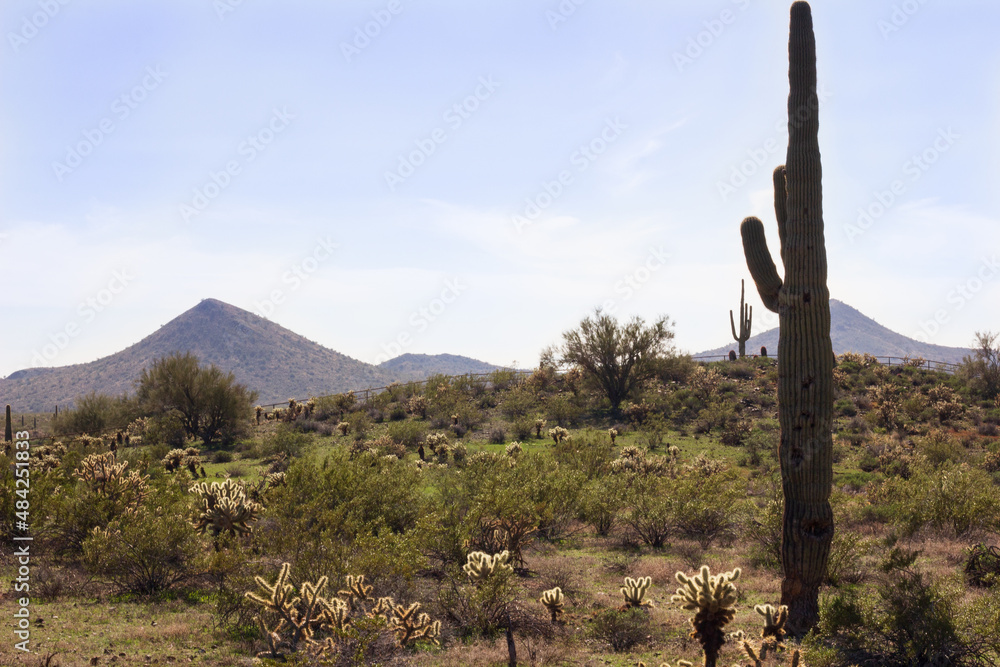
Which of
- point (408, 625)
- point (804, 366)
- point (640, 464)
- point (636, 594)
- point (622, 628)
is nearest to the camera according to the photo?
point (408, 625)

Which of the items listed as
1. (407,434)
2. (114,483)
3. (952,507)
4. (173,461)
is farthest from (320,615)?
(407,434)

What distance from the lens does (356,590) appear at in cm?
720

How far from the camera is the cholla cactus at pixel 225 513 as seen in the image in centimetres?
988

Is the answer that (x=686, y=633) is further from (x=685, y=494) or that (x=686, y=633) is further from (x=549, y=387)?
(x=549, y=387)

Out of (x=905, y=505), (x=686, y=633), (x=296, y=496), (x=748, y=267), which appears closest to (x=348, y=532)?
(x=296, y=496)

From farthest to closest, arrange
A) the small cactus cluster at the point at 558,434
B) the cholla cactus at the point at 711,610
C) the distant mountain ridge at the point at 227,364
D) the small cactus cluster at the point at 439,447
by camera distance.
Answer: the distant mountain ridge at the point at 227,364 < the small cactus cluster at the point at 558,434 < the small cactus cluster at the point at 439,447 < the cholla cactus at the point at 711,610

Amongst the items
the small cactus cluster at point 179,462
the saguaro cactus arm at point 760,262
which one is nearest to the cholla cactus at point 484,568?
the saguaro cactus arm at point 760,262

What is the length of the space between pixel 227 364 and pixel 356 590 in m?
138

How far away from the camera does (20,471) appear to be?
422 inches

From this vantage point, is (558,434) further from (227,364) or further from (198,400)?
(227,364)

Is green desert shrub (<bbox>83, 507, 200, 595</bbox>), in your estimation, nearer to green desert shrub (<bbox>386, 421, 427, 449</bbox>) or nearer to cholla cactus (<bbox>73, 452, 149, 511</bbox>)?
cholla cactus (<bbox>73, 452, 149, 511</bbox>)

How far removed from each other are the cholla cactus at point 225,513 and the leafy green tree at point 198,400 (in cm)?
2147

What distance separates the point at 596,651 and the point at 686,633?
122 cm

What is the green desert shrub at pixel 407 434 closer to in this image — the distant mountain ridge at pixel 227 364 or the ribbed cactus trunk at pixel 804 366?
the ribbed cactus trunk at pixel 804 366
